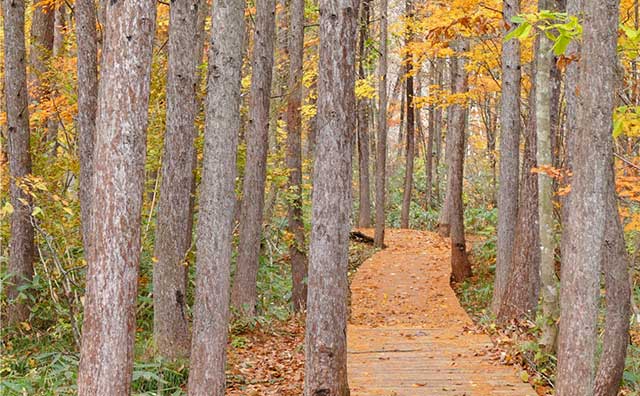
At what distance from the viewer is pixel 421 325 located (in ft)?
41.1

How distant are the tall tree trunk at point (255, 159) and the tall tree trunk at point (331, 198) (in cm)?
477

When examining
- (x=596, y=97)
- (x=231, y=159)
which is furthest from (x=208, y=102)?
(x=596, y=97)

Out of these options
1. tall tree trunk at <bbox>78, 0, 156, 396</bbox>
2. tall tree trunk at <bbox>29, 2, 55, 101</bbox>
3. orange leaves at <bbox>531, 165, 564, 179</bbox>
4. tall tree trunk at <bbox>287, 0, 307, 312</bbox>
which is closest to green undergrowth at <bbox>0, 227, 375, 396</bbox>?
tall tree trunk at <bbox>287, 0, 307, 312</bbox>

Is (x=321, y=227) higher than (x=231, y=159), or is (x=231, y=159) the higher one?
(x=231, y=159)

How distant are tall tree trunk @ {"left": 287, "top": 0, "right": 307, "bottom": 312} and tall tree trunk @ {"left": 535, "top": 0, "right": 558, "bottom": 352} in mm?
4809

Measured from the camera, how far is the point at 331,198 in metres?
6.99

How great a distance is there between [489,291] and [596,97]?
10689mm

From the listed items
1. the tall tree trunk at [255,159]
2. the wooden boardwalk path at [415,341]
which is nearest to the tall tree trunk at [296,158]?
the tall tree trunk at [255,159]

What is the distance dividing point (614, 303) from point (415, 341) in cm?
341

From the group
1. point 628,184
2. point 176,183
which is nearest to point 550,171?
point 628,184

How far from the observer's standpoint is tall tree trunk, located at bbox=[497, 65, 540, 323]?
10930 millimetres

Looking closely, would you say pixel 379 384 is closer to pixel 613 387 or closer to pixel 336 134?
pixel 613 387

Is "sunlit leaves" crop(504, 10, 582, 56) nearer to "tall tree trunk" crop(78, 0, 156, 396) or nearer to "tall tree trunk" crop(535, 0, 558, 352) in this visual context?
"tall tree trunk" crop(78, 0, 156, 396)

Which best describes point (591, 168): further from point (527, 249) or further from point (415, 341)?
point (527, 249)
